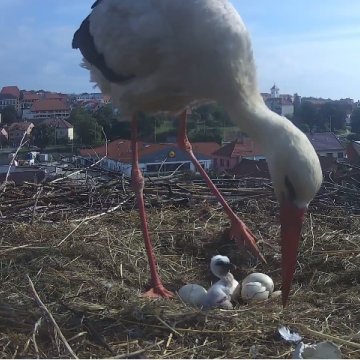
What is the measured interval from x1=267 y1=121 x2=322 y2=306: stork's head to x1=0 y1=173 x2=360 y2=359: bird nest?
0.27 metres

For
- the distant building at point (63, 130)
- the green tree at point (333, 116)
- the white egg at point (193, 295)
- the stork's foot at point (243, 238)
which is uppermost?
the green tree at point (333, 116)

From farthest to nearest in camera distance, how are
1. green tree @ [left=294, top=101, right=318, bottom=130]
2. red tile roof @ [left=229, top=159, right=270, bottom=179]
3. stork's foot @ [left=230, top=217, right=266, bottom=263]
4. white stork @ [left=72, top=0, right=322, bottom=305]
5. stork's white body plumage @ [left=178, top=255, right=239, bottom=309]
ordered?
green tree @ [left=294, top=101, right=318, bottom=130]
red tile roof @ [left=229, top=159, right=270, bottom=179]
stork's foot @ [left=230, top=217, right=266, bottom=263]
stork's white body plumage @ [left=178, top=255, right=239, bottom=309]
white stork @ [left=72, top=0, right=322, bottom=305]

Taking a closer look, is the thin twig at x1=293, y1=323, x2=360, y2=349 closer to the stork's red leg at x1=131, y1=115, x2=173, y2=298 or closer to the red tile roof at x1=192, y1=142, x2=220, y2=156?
the stork's red leg at x1=131, y1=115, x2=173, y2=298

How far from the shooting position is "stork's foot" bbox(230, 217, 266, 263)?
138 inches

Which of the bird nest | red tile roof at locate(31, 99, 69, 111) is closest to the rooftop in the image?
the bird nest

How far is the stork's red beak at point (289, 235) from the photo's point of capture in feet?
8.18

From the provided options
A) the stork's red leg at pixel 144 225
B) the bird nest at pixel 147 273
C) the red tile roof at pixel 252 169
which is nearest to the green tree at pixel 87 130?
the red tile roof at pixel 252 169

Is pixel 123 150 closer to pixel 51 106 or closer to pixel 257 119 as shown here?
pixel 257 119

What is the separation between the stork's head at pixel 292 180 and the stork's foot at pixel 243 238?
0.91m

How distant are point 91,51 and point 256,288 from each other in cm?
172

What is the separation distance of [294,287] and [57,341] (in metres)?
1.43

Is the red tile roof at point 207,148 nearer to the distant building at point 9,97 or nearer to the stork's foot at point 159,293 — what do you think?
the stork's foot at point 159,293

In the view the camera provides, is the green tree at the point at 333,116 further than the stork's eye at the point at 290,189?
→ Yes

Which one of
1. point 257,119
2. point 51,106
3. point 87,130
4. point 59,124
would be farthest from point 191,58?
point 51,106
